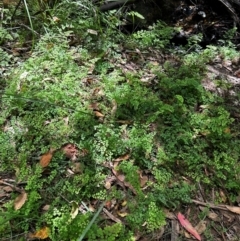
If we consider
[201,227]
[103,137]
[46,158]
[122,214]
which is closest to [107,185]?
[122,214]

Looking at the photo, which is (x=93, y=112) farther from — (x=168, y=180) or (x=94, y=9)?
(x=94, y=9)

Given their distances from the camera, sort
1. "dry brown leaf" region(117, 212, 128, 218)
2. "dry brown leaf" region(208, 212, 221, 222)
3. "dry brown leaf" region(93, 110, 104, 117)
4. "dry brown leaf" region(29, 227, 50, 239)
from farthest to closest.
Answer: "dry brown leaf" region(93, 110, 104, 117) < "dry brown leaf" region(208, 212, 221, 222) < "dry brown leaf" region(117, 212, 128, 218) < "dry brown leaf" region(29, 227, 50, 239)

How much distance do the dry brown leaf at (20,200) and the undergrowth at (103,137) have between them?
3 cm

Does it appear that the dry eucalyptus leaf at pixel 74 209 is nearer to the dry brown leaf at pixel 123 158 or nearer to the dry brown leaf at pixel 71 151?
the dry brown leaf at pixel 71 151

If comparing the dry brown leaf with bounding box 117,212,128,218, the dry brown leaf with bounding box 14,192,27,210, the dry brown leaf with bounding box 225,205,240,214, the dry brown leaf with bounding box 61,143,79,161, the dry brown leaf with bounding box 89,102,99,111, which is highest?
the dry brown leaf with bounding box 225,205,240,214

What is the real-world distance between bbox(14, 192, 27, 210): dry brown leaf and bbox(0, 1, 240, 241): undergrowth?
0.03m

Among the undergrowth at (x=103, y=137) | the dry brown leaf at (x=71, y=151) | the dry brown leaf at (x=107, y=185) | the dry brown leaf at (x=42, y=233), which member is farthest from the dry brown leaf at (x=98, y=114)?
the dry brown leaf at (x=42, y=233)

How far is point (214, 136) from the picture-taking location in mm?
2975

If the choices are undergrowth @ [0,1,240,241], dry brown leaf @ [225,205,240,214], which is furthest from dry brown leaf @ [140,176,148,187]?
dry brown leaf @ [225,205,240,214]

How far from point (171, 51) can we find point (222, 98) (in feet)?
3.30

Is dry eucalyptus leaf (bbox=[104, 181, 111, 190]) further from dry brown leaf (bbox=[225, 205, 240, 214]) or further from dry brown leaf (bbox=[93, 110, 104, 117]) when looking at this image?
dry brown leaf (bbox=[225, 205, 240, 214])

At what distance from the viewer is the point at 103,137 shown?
2.76 metres

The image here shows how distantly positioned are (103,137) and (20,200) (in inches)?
32.2

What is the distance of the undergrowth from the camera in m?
2.38
